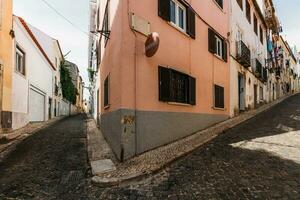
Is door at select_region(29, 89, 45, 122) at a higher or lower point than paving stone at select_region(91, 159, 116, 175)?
higher

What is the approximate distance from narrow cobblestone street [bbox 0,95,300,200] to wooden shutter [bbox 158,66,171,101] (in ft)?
6.42

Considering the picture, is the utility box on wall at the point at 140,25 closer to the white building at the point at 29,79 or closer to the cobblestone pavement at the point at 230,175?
the cobblestone pavement at the point at 230,175

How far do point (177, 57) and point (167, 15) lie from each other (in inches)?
57.0

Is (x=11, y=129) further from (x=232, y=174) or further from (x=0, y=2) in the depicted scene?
(x=232, y=174)

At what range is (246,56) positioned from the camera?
19172mm

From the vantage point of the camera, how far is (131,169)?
7461 millimetres

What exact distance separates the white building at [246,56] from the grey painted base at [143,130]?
6.56 meters

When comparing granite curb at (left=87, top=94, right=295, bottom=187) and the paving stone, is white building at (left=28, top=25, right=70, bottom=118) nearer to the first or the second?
granite curb at (left=87, top=94, right=295, bottom=187)

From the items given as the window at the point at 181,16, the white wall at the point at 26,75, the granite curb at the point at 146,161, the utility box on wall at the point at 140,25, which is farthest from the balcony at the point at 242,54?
the white wall at the point at 26,75

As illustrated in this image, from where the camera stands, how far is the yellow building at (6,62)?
1298 cm

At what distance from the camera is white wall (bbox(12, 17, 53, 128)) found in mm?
15164

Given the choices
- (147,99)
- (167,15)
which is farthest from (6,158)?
(167,15)

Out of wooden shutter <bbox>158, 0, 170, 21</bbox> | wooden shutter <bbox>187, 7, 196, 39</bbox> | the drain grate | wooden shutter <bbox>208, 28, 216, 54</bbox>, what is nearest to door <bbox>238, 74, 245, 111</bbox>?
wooden shutter <bbox>208, 28, 216, 54</bbox>

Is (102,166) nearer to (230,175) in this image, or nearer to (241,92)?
(230,175)
